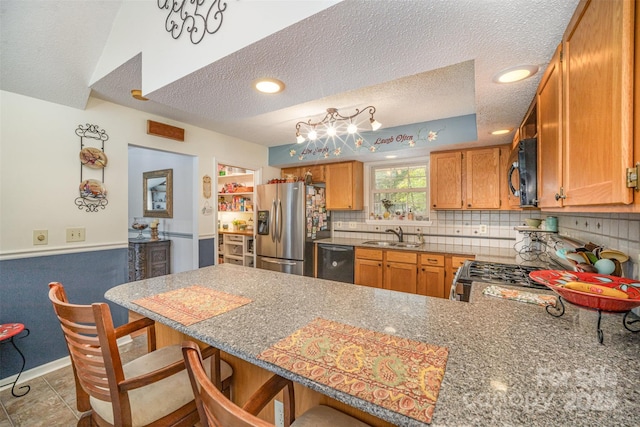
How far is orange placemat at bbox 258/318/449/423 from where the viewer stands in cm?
68

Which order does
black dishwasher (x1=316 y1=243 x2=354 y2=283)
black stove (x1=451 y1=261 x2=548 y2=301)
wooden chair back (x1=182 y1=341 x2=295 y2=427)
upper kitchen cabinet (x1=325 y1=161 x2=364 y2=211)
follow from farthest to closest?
upper kitchen cabinet (x1=325 y1=161 x2=364 y2=211) < black dishwasher (x1=316 y1=243 x2=354 y2=283) < black stove (x1=451 y1=261 x2=548 y2=301) < wooden chair back (x1=182 y1=341 x2=295 y2=427)

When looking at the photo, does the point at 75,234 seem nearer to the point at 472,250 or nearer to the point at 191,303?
the point at 191,303

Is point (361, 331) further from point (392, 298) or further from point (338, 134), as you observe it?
point (338, 134)

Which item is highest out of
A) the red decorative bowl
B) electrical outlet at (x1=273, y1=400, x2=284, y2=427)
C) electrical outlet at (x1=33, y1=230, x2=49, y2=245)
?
electrical outlet at (x1=33, y1=230, x2=49, y2=245)

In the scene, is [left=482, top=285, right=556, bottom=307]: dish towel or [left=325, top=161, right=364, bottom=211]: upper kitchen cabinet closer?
[left=482, top=285, right=556, bottom=307]: dish towel

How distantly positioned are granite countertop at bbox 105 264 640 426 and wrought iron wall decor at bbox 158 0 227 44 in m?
1.41

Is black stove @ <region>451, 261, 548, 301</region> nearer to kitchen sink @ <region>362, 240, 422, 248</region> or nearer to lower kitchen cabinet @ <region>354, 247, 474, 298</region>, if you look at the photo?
lower kitchen cabinet @ <region>354, 247, 474, 298</region>

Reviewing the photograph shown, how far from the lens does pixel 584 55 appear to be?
927 millimetres

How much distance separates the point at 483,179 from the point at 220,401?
3.39 meters

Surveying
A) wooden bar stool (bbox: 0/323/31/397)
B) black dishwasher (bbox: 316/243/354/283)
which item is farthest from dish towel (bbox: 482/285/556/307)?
wooden bar stool (bbox: 0/323/31/397)

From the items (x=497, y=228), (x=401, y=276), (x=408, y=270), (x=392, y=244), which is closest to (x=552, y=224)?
(x=497, y=228)

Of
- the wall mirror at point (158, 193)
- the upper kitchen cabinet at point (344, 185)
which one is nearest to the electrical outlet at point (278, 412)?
the upper kitchen cabinet at point (344, 185)

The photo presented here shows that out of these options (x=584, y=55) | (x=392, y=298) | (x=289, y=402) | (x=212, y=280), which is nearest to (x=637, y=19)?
(x=584, y=55)

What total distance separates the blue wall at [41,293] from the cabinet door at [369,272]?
2.73 m
